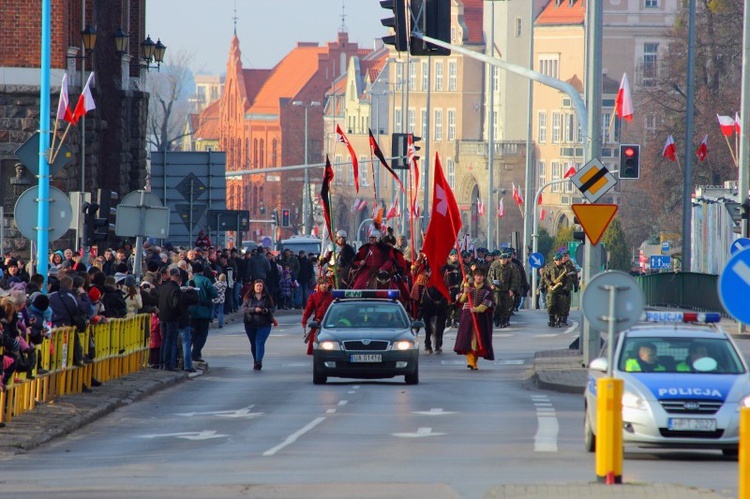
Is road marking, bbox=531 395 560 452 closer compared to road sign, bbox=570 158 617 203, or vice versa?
road marking, bbox=531 395 560 452

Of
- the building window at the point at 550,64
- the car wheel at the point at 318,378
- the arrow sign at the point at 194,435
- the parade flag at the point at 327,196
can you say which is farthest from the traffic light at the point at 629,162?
the building window at the point at 550,64

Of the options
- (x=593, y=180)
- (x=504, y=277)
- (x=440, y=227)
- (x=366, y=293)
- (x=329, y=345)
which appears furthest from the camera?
(x=504, y=277)

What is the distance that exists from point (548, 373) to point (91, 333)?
7457mm

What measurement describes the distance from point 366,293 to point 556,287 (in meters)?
14.9

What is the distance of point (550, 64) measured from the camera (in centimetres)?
13638

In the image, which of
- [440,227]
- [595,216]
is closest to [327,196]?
[440,227]

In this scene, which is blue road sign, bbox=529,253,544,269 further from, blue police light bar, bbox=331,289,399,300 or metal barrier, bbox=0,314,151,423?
metal barrier, bbox=0,314,151,423

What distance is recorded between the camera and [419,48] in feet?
82.6

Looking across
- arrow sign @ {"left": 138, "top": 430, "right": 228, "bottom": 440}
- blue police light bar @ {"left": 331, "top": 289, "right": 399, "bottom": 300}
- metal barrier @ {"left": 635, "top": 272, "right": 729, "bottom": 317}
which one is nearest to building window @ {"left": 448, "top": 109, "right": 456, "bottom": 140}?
metal barrier @ {"left": 635, "top": 272, "right": 729, "bottom": 317}

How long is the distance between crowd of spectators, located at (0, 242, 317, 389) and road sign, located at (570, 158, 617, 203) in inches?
247

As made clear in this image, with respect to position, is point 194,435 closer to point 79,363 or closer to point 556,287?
point 79,363

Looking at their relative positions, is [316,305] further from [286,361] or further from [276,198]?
[276,198]

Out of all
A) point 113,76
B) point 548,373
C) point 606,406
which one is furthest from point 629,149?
point 113,76

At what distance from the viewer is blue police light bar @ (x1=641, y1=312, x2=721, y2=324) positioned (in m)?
17.3
